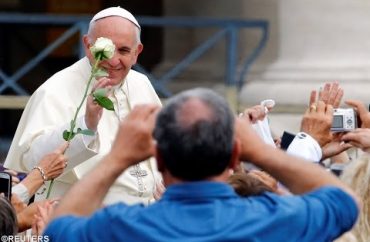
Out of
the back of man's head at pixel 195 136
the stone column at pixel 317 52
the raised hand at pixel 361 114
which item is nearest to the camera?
the back of man's head at pixel 195 136

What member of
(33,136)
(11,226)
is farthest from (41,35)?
(11,226)

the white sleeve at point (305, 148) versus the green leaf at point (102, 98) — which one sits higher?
the green leaf at point (102, 98)

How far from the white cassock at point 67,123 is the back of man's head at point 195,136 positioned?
96.4 inches

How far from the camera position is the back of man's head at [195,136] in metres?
3.55

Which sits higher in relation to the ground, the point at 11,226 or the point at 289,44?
the point at 11,226

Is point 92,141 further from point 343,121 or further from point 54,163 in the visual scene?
point 343,121

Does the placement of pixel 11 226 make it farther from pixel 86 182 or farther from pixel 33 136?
pixel 33 136

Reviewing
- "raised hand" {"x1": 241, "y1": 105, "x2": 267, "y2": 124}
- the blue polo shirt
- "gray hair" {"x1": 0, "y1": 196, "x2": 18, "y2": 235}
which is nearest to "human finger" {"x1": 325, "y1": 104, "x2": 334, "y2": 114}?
"raised hand" {"x1": 241, "y1": 105, "x2": 267, "y2": 124}

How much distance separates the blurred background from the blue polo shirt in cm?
666

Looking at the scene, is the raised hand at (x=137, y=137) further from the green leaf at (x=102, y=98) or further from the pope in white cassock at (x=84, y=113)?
the pope in white cassock at (x=84, y=113)

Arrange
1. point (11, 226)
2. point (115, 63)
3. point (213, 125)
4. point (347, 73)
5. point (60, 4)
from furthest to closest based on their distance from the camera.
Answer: point (60, 4) < point (347, 73) < point (115, 63) < point (11, 226) < point (213, 125)

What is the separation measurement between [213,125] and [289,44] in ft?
24.3

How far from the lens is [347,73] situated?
10477 millimetres

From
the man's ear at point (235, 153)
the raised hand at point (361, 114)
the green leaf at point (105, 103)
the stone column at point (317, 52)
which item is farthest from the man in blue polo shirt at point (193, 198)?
the stone column at point (317, 52)
